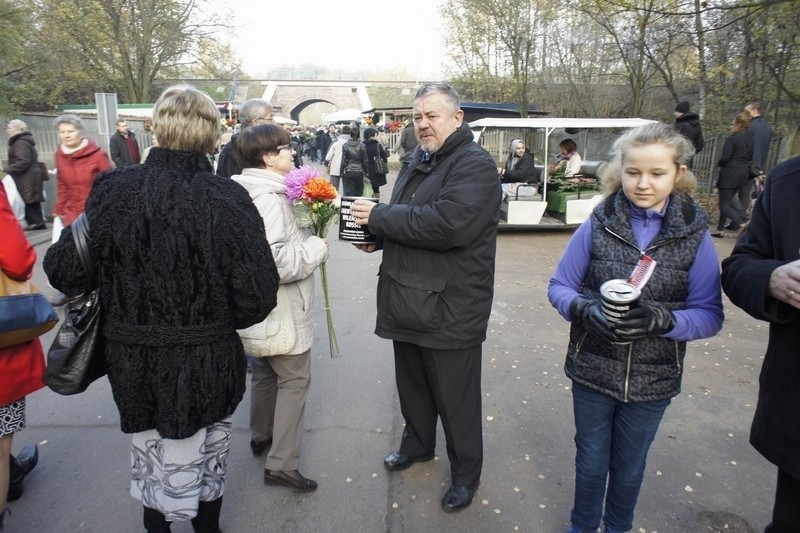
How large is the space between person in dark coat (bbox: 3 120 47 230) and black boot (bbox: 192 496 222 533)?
837 centimetres

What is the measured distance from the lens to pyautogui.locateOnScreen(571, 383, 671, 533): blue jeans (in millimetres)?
2250

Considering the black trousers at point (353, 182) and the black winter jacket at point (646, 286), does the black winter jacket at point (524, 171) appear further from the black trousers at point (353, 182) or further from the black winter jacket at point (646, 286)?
the black winter jacket at point (646, 286)

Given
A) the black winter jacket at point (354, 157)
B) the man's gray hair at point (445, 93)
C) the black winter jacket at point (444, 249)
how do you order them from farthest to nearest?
1. the black winter jacket at point (354, 157)
2. the man's gray hair at point (445, 93)
3. the black winter jacket at point (444, 249)

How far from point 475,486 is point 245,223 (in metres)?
1.91

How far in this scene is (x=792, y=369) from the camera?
168 cm

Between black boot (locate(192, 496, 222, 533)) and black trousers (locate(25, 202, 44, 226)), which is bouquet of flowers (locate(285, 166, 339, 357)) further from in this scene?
black trousers (locate(25, 202, 44, 226))

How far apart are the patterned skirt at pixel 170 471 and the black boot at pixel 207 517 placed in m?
0.15

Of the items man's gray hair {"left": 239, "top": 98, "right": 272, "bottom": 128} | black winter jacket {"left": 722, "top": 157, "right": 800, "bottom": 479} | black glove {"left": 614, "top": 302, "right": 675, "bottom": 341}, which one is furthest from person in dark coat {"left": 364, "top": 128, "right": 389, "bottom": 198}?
black winter jacket {"left": 722, "top": 157, "right": 800, "bottom": 479}

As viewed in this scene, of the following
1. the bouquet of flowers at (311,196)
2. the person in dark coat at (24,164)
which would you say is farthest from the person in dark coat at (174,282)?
the person in dark coat at (24,164)

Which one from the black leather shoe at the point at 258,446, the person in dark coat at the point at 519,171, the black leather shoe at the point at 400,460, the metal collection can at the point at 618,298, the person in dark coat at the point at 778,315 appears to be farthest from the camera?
the person in dark coat at the point at 519,171

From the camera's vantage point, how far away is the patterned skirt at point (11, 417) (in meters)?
2.42

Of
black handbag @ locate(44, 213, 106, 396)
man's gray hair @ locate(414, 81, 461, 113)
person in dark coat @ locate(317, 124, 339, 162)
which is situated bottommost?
black handbag @ locate(44, 213, 106, 396)

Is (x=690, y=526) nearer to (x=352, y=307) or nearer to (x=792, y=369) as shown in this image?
(x=792, y=369)

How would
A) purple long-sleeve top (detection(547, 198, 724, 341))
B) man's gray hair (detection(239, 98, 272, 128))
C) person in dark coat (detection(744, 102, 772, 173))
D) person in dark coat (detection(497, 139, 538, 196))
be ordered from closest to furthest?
1. purple long-sleeve top (detection(547, 198, 724, 341))
2. man's gray hair (detection(239, 98, 272, 128))
3. person in dark coat (detection(744, 102, 772, 173))
4. person in dark coat (detection(497, 139, 538, 196))
